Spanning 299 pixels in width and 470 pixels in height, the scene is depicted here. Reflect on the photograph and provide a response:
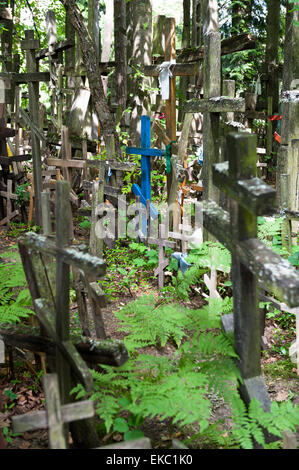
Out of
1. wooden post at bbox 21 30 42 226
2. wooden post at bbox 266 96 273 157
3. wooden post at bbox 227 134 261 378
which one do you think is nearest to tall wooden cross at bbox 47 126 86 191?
wooden post at bbox 21 30 42 226

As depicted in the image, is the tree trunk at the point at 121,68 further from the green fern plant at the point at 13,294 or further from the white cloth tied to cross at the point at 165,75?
the green fern plant at the point at 13,294

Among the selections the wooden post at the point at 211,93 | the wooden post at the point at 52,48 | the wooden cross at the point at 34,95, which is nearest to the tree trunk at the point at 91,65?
the wooden cross at the point at 34,95

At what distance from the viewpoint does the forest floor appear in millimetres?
2951

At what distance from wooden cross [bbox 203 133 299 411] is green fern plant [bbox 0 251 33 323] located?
1.55m

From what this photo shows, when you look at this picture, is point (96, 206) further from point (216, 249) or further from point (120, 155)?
point (216, 249)

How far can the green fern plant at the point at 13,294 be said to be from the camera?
11.2ft

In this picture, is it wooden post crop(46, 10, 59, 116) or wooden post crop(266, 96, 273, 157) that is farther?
wooden post crop(266, 96, 273, 157)

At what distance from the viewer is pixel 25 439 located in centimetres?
300

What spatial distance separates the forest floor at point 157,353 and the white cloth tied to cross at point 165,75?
2798mm

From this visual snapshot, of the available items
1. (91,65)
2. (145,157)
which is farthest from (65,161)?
(145,157)

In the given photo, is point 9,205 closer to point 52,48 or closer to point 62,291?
point 52,48

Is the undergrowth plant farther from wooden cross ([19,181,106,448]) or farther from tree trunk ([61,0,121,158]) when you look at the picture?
tree trunk ([61,0,121,158])
